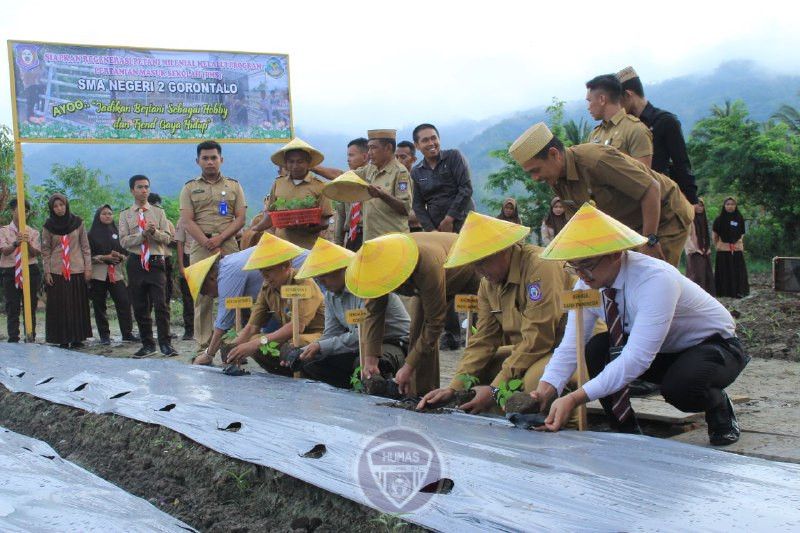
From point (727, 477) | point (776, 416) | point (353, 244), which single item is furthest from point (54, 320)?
point (727, 477)

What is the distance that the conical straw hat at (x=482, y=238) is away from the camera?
11.3 feet

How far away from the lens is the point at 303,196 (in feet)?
20.5

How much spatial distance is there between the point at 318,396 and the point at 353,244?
2.81 m

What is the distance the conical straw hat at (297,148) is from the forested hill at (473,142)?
73.4 metres

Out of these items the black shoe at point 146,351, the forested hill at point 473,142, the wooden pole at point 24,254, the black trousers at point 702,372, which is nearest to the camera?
the black trousers at point 702,372

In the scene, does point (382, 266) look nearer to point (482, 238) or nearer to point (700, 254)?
point (482, 238)

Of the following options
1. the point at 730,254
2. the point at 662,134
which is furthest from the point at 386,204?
the point at 730,254

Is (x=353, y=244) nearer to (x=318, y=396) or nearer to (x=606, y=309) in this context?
(x=318, y=396)

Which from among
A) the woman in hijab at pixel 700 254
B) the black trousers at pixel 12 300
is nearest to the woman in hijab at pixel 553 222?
the woman in hijab at pixel 700 254

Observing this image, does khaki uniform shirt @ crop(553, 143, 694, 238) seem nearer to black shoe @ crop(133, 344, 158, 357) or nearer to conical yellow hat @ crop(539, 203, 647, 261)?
conical yellow hat @ crop(539, 203, 647, 261)

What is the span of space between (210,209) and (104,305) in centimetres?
251

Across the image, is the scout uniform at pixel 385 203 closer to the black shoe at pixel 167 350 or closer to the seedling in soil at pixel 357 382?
the seedling in soil at pixel 357 382

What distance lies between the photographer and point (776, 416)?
144 inches

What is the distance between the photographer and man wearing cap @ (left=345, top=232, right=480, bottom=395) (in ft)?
13.0
